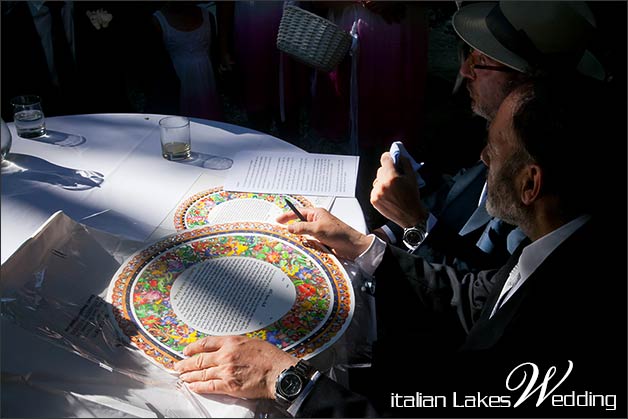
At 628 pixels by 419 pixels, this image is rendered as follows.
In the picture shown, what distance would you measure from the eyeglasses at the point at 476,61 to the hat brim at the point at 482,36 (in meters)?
0.04

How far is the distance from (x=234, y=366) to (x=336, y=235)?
497mm

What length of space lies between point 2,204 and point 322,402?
112 centimetres

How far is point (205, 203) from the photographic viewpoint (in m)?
1.66

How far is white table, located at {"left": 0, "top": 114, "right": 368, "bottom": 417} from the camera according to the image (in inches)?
40.4

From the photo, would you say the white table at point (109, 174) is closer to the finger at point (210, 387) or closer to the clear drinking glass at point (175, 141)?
the clear drinking glass at point (175, 141)

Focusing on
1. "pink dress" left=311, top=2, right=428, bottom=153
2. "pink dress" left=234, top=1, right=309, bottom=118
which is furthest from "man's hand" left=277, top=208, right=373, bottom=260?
"pink dress" left=234, top=1, right=309, bottom=118

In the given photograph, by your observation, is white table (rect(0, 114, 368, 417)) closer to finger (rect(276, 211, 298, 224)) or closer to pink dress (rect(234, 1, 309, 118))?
finger (rect(276, 211, 298, 224))

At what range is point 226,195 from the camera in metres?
1.70

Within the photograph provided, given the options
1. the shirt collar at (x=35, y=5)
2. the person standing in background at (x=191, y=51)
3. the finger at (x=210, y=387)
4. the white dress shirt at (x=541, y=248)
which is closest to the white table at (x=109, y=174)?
the white dress shirt at (x=541, y=248)

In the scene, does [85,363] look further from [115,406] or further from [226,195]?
[226,195]

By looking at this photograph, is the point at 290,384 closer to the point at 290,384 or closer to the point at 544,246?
the point at 290,384

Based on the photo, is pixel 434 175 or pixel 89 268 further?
pixel 434 175

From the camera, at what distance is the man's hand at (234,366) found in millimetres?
1057

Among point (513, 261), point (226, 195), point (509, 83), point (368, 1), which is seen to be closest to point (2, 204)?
point (226, 195)
